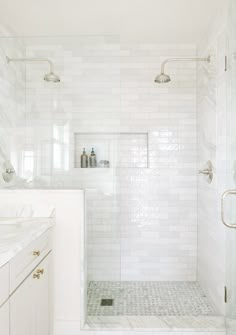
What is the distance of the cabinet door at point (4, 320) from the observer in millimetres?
1133

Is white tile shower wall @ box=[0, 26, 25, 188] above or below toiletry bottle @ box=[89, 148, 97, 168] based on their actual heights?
above

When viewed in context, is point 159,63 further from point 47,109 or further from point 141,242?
point 141,242

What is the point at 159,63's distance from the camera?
3135 mm

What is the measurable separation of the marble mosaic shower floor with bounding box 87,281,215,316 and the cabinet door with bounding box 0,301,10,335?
3.72 ft

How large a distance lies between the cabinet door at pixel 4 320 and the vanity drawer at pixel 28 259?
8cm

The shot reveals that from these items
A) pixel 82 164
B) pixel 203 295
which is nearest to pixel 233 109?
pixel 82 164

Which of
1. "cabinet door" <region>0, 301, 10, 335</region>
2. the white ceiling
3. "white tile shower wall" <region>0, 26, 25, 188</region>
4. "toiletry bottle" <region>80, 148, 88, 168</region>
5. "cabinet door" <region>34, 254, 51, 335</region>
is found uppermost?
the white ceiling

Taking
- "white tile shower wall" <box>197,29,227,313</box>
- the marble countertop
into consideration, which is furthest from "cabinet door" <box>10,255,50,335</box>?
"white tile shower wall" <box>197,29,227,313</box>

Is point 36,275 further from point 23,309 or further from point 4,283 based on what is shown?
point 4,283

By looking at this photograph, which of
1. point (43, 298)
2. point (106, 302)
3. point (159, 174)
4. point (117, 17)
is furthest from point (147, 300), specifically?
point (117, 17)

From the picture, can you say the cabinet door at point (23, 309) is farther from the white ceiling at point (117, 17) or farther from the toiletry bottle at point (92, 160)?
the white ceiling at point (117, 17)

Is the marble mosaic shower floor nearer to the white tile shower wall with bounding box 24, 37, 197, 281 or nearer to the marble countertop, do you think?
the white tile shower wall with bounding box 24, 37, 197, 281

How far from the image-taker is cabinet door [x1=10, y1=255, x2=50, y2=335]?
1307mm

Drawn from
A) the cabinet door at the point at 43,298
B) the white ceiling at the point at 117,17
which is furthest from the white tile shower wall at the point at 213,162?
the cabinet door at the point at 43,298
